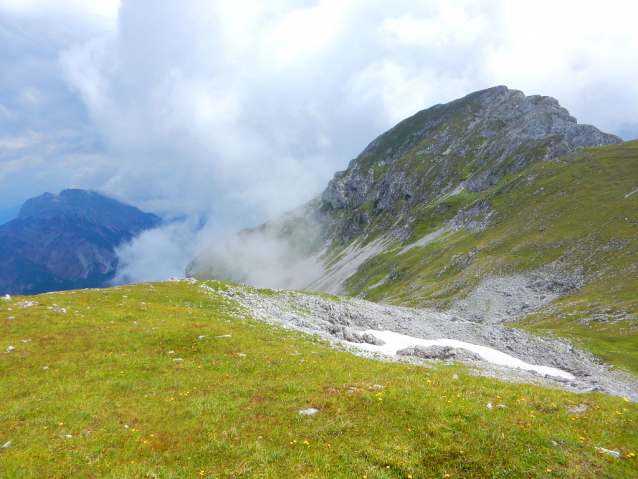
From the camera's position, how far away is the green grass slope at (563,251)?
210 ft

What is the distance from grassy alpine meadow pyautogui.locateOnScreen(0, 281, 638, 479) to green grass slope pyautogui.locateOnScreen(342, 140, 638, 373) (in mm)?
48138

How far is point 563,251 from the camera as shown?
95.9m

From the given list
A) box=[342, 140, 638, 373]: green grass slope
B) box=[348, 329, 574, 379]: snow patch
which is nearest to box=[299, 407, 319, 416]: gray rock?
box=[348, 329, 574, 379]: snow patch

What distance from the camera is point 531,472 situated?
10.7m

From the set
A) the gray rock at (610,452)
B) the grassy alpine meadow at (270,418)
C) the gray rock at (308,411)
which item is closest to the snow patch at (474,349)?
the grassy alpine meadow at (270,418)

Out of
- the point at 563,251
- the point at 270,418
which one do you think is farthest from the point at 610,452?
the point at 563,251

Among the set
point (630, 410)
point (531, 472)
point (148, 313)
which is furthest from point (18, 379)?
point (630, 410)

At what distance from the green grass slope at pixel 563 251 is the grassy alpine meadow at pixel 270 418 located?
48.1 meters

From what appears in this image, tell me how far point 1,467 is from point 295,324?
31563 millimetres

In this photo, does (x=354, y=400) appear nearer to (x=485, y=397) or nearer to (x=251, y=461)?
(x=251, y=461)

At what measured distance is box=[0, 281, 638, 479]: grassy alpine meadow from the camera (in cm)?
1109

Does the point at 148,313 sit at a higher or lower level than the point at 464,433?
higher

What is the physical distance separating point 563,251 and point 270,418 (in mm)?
111980

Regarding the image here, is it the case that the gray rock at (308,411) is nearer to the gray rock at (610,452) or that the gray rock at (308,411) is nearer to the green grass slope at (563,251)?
the gray rock at (610,452)
